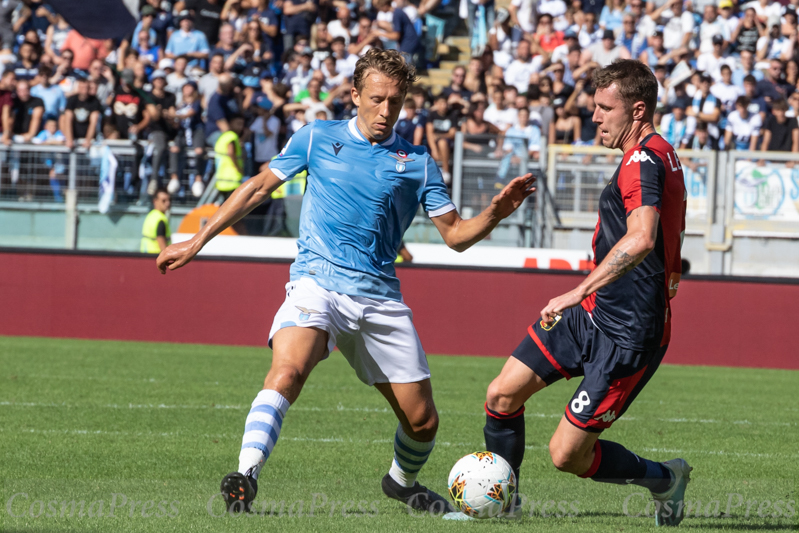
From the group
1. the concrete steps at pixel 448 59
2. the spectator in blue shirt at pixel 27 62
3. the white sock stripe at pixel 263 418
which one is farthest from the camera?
the concrete steps at pixel 448 59

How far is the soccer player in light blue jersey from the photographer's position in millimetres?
4867

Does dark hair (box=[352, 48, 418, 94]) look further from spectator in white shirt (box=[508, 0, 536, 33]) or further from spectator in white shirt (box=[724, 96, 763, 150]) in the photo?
spectator in white shirt (box=[508, 0, 536, 33])

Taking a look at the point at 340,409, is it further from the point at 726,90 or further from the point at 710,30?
the point at 710,30

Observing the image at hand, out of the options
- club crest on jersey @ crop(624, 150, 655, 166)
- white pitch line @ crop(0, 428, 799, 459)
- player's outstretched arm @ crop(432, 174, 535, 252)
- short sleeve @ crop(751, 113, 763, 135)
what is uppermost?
short sleeve @ crop(751, 113, 763, 135)

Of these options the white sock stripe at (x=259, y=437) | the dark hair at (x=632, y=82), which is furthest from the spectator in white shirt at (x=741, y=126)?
the white sock stripe at (x=259, y=437)

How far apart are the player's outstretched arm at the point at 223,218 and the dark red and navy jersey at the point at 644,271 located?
1.67m

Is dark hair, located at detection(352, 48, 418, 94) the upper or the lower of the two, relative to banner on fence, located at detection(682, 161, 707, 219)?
upper

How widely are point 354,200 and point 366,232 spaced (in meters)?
0.17

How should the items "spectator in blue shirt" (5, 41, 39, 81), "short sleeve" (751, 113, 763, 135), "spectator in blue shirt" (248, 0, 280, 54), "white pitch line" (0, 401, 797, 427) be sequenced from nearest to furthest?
"white pitch line" (0, 401, 797, 427) → "short sleeve" (751, 113, 763, 135) → "spectator in blue shirt" (5, 41, 39, 81) → "spectator in blue shirt" (248, 0, 280, 54)

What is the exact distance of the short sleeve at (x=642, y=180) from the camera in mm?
4395

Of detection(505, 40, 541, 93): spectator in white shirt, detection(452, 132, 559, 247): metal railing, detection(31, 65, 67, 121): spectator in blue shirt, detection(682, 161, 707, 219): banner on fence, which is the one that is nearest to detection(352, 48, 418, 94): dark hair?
detection(452, 132, 559, 247): metal railing

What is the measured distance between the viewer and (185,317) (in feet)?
48.9

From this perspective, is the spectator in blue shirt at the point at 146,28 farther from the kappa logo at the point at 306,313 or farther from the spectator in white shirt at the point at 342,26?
the kappa logo at the point at 306,313

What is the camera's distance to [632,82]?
4.64 m
